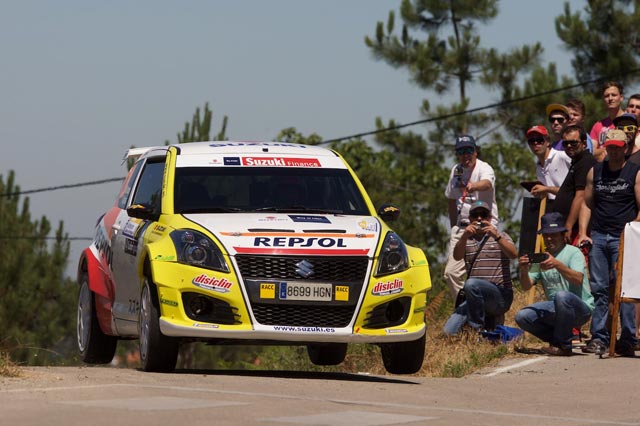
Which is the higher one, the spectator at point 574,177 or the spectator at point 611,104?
the spectator at point 611,104

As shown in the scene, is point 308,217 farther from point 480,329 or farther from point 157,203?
point 480,329

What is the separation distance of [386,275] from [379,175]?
36196mm

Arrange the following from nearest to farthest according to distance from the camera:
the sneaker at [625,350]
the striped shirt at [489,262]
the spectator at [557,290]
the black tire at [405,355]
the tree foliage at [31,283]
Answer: the black tire at [405,355], the sneaker at [625,350], the spectator at [557,290], the striped shirt at [489,262], the tree foliage at [31,283]

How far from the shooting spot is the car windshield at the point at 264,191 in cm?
1244

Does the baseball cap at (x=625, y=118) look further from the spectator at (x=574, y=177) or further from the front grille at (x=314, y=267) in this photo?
the front grille at (x=314, y=267)

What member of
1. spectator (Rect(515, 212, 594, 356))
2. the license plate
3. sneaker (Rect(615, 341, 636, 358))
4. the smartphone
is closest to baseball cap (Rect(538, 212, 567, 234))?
spectator (Rect(515, 212, 594, 356))

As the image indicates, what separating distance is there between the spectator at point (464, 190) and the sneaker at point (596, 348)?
180 centimetres

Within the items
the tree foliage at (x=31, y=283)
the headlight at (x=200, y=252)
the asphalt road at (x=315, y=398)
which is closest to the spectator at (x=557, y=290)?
the asphalt road at (x=315, y=398)

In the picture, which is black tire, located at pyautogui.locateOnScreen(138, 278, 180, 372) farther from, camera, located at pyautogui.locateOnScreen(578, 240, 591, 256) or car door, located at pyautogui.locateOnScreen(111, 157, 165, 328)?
camera, located at pyautogui.locateOnScreen(578, 240, 591, 256)

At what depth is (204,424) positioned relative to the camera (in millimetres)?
7953

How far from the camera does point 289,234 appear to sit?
11.6 m

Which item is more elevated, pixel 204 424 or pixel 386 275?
pixel 386 275

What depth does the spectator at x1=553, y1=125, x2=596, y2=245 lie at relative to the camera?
14.2 metres

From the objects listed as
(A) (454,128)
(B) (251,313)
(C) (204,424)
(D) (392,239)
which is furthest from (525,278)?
(A) (454,128)
